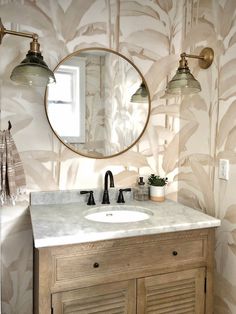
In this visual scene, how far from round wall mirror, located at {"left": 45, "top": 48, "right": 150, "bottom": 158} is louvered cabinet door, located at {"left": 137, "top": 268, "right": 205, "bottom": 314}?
851 mm

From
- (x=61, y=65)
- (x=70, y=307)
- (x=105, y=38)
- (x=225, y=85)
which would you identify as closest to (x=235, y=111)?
(x=225, y=85)

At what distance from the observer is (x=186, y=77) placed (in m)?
1.70

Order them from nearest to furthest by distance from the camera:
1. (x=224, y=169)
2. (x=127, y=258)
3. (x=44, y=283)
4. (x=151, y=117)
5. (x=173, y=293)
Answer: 1. (x=44, y=283)
2. (x=127, y=258)
3. (x=173, y=293)
4. (x=224, y=169)
5. (x=151, y=117)

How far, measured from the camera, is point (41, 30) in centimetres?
176

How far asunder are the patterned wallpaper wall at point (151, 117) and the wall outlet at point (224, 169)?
3 centimetres

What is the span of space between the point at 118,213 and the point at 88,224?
420 millimetres

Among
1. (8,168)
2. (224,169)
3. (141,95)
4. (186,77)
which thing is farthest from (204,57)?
(8,168)

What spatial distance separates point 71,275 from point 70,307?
5.9 inches

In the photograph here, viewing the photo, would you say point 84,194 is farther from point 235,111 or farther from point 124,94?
point 235,111

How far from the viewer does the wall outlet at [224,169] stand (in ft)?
5.34

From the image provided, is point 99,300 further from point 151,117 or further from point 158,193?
point 151,117

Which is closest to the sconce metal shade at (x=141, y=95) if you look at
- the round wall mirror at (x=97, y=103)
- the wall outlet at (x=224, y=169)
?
the round wall mirror at (x=97, y=103)

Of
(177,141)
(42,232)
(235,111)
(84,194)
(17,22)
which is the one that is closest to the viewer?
(42,232)

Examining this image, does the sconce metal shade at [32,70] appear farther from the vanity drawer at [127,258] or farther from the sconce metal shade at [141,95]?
the vanity drawer at [127,258]
